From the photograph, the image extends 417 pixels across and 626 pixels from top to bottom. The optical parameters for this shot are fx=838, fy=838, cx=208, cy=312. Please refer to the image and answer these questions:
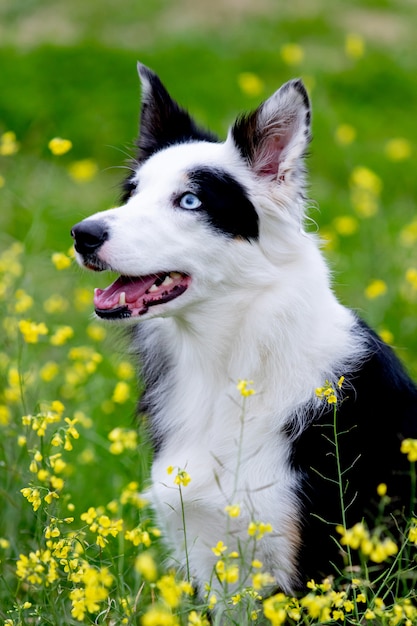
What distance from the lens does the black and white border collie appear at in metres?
2.84

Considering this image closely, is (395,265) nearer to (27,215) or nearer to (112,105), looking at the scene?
(27,215)

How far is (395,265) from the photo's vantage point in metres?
6.53

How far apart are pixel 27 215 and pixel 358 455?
201 inches

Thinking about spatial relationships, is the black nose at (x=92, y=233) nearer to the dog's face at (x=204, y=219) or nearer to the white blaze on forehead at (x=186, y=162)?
the dog's face at (x=204, y=219)

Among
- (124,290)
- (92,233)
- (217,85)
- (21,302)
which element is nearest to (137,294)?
(124,290)

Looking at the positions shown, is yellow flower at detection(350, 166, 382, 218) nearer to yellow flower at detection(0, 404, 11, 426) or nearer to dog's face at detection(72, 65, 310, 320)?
dog's face at detection(72, 65, 310, 320)

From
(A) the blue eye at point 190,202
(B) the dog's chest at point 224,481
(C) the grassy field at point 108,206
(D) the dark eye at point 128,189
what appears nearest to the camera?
(C) the grassy field at point 108,206

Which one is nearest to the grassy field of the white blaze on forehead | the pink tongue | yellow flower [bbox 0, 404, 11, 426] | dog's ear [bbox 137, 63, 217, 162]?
yellow flower [bbox 0, 404, 11, 426]

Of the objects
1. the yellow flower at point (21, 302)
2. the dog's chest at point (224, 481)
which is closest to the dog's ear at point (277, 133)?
the dog's chest at point (224, 481)

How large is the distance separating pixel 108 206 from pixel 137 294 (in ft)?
16.5

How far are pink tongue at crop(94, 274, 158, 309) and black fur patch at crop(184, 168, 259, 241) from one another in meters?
0.33

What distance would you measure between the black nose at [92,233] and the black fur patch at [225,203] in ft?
1.32

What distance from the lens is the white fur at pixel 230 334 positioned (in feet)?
9.43

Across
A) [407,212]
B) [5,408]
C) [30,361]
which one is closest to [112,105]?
[407,212]
